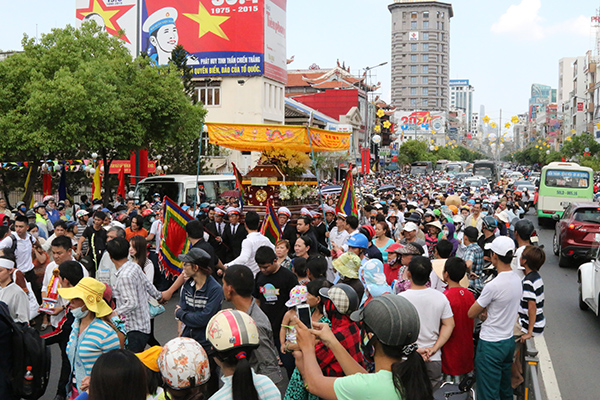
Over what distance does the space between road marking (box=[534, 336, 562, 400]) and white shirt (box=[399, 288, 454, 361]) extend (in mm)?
2587

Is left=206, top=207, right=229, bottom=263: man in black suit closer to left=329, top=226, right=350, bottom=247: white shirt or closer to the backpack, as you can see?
left=329, top=226, right=350, bottom=247: white shirt

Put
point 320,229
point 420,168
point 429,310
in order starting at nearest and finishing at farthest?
point 429,310 < point 320,229 < point 420,168

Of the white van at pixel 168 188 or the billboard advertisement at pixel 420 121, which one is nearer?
the white van at pixel 168 188

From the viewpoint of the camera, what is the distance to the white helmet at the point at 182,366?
131 inches

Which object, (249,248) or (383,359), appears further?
(249,248)

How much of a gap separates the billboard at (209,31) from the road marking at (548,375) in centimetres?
4487

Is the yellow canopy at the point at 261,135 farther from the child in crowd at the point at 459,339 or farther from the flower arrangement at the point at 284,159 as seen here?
the child in crowd at the point at 459,339

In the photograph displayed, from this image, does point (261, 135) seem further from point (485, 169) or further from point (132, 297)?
point (485, 169)

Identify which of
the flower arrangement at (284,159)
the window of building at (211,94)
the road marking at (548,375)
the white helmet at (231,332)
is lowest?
the road marking at (548,375)

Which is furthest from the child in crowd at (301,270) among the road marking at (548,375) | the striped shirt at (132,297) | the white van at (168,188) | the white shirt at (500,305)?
the white van at (168,188)

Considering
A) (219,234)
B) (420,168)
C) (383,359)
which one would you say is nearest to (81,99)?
(219,234)

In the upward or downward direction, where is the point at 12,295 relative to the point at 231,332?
downward

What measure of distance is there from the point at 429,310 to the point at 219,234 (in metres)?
7.49

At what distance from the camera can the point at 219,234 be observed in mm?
12203
